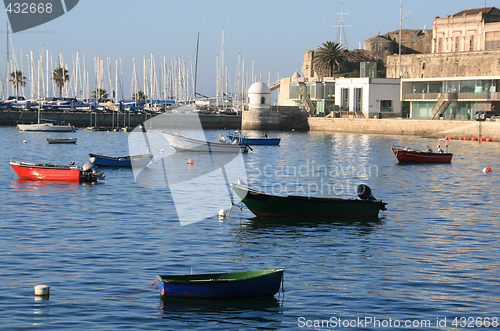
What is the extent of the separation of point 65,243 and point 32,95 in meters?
126

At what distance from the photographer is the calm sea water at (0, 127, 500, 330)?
2069 centimetres

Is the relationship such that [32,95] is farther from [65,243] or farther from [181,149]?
[65,243]

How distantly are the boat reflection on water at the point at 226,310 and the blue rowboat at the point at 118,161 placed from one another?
43032 mm

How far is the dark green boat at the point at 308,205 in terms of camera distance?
116 feet

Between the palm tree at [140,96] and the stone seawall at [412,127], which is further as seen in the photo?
the palm tree at [140,96]

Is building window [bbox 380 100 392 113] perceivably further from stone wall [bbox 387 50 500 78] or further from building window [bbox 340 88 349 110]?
stone wall [bbox 387 50 500 78]

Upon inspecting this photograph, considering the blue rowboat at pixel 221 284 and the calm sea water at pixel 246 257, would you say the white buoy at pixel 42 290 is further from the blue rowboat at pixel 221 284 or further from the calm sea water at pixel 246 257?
the blue rowboat at pixel 221 284

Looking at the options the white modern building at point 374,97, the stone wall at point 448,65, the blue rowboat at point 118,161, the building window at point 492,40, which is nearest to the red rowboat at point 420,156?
the blue rowboat at point 118,161

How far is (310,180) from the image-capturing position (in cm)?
5731

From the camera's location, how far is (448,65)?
126750mm

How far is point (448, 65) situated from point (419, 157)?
2377 inches

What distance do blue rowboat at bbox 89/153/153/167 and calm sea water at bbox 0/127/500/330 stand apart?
1051cm

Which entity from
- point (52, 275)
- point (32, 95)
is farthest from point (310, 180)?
point (32, 95)

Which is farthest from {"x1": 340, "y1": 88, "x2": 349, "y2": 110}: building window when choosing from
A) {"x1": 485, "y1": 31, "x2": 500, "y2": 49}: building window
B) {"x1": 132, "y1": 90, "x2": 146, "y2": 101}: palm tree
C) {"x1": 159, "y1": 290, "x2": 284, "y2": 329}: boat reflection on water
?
{"x1": 159, "y1": 290, "x2": 284, "y2": 329}: boat reflection on water
